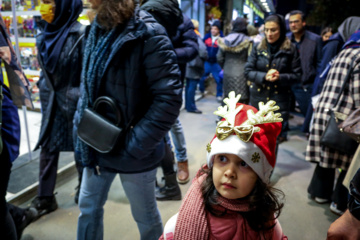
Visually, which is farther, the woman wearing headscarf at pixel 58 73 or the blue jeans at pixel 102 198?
the woman wearing headscarf at pixel 58 73

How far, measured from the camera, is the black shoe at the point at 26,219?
7.07 ft

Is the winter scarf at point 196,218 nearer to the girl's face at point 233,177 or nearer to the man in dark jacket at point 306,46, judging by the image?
the girl's face at point 233,177

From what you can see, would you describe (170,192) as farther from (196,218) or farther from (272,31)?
(272,31)

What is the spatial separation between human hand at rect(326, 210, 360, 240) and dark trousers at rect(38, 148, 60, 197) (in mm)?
2066

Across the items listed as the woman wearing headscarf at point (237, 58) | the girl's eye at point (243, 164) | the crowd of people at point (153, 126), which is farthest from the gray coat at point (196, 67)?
the girl's eye at point (243, 164)

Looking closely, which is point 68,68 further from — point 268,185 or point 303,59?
point 303,59

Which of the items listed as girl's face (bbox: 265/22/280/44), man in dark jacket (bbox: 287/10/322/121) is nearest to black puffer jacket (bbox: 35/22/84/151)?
girl's face (bbox: 265/22/280/44)

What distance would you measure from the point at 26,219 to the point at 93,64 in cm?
144

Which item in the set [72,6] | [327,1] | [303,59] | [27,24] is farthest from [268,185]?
[327,1]

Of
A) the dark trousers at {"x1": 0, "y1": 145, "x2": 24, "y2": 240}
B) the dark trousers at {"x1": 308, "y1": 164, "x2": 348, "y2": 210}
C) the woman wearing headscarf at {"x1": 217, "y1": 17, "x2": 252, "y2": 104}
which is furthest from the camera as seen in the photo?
the woman wearing headscarf at {"x1": 217, "y1": 17, "x2": 252, "y2": 104}

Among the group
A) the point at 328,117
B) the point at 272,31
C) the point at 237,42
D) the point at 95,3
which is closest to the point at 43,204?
the point at 95,3

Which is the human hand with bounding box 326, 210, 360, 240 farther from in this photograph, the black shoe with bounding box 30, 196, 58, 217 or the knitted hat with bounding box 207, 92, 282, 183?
the black shoe with bounding box 30, 196, 58, 217

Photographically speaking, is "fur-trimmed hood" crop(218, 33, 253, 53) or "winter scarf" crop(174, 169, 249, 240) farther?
"fur-trimmed hood" crop(218, 33, 253, 53)

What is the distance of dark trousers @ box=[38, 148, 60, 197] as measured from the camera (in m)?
2.45
